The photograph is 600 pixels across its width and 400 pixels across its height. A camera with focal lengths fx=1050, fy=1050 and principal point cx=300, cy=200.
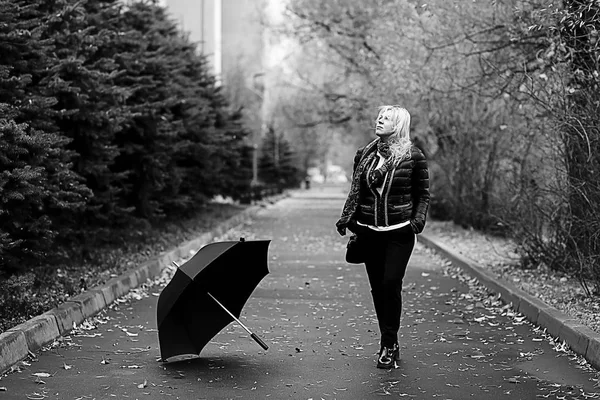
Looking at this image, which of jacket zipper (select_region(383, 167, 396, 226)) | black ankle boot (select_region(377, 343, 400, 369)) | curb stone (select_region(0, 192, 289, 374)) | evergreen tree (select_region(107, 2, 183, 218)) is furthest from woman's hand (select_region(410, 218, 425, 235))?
evergreen tree (select_region(107, 2, 183, 218))

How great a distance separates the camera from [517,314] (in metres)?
11.0

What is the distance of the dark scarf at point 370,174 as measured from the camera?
793 cm

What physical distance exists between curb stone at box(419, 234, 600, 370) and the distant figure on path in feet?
5.05

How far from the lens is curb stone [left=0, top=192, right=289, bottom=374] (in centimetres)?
789

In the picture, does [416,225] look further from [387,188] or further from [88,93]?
[88,93]

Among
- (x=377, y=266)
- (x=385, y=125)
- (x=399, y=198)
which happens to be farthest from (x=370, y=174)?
(x=377, y=266)

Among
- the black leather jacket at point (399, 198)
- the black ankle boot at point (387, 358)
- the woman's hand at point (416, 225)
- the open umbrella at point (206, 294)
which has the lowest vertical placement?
the black ankle boot at point (387, 358)

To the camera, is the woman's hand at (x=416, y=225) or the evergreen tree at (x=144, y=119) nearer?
the woman's hand at (x=416, y=225)

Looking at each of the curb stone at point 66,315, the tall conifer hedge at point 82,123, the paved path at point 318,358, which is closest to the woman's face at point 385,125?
the paved path at point 318,358

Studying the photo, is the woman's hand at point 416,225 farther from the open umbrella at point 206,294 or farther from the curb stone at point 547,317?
the curb stone at point 547,317

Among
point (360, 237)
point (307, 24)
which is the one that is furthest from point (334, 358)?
point (307, 24)

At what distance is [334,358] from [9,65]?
15.0ft

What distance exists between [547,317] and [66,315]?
444 cm

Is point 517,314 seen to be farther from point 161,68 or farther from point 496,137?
point 496,137
